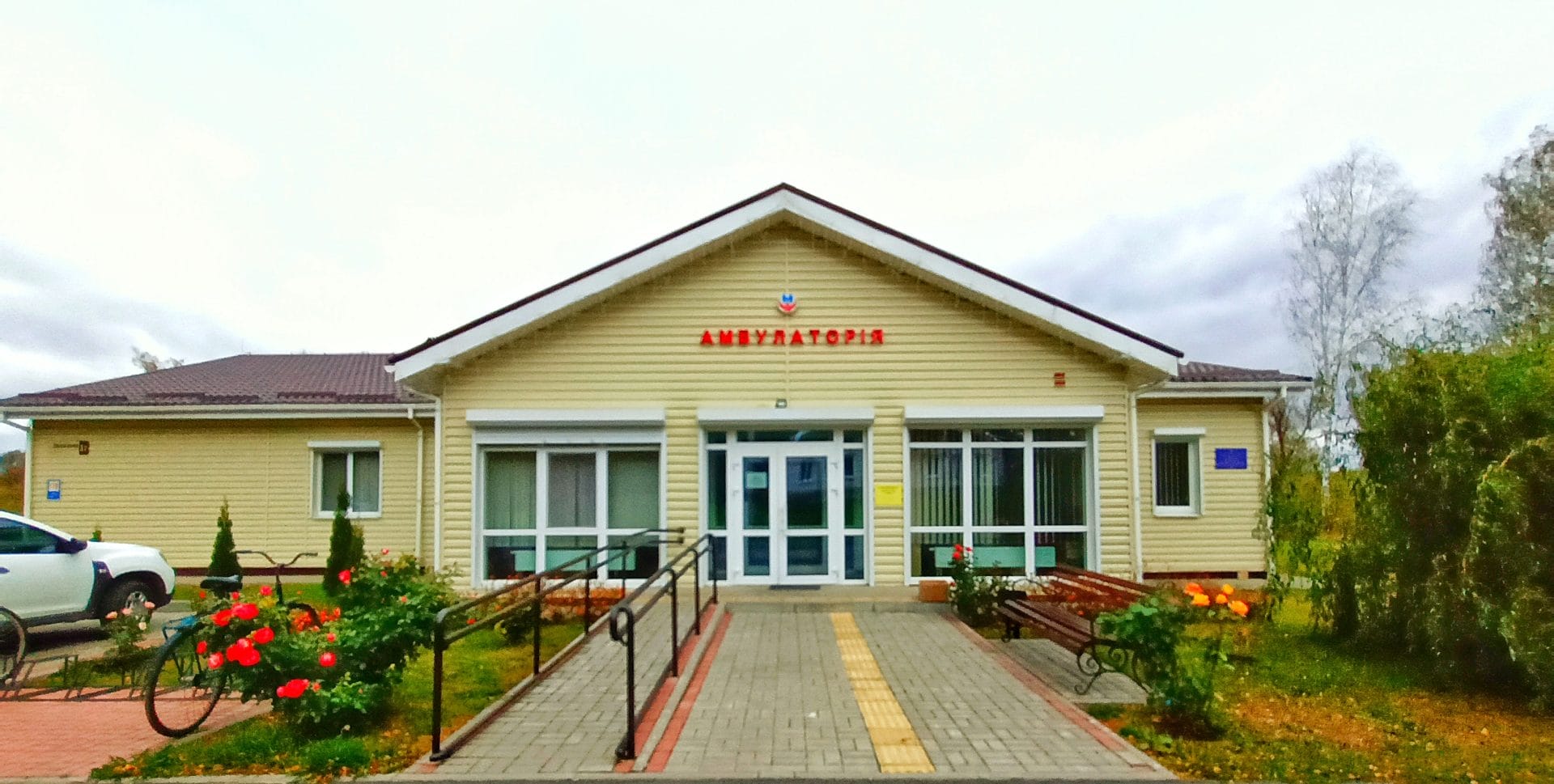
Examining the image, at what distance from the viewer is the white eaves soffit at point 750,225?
12625 mm

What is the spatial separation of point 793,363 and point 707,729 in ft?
24.7

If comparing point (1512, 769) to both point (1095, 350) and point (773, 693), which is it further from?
point (1095, 350)

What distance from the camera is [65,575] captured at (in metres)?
10.6

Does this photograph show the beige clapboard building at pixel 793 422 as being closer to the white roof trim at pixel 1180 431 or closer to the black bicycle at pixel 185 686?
the white roof trim at pixel 1180 431

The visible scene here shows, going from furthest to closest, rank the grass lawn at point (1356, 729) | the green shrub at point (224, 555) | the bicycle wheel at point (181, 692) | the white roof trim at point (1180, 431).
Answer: the white roof trim at point (1180, 431), the green shrub at point (224, 555), the bicycle wheel at point (181, 692), the grass lawn at point (1356, 729)

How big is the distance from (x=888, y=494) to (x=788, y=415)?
1.90 meters

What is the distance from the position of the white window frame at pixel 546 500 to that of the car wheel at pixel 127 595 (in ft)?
13.2

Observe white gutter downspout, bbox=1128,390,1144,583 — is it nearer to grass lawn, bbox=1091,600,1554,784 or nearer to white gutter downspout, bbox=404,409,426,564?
grass lawn, bbox=1091,600,1554,784

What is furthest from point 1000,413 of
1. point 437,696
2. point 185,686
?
point 185,686

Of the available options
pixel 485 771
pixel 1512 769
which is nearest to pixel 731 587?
pixel 485 771

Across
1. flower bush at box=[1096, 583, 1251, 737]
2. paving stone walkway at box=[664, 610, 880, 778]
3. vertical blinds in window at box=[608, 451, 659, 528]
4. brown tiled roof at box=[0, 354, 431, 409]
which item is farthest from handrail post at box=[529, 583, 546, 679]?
brown tiled roof at box=[0, 354, 431, 409]

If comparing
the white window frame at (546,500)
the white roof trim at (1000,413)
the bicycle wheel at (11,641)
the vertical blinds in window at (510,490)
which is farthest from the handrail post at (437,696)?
the white roof trim at (1000,413)

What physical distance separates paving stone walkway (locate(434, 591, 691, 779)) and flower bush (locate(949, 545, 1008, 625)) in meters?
3.86

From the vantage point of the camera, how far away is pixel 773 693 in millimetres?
7391
